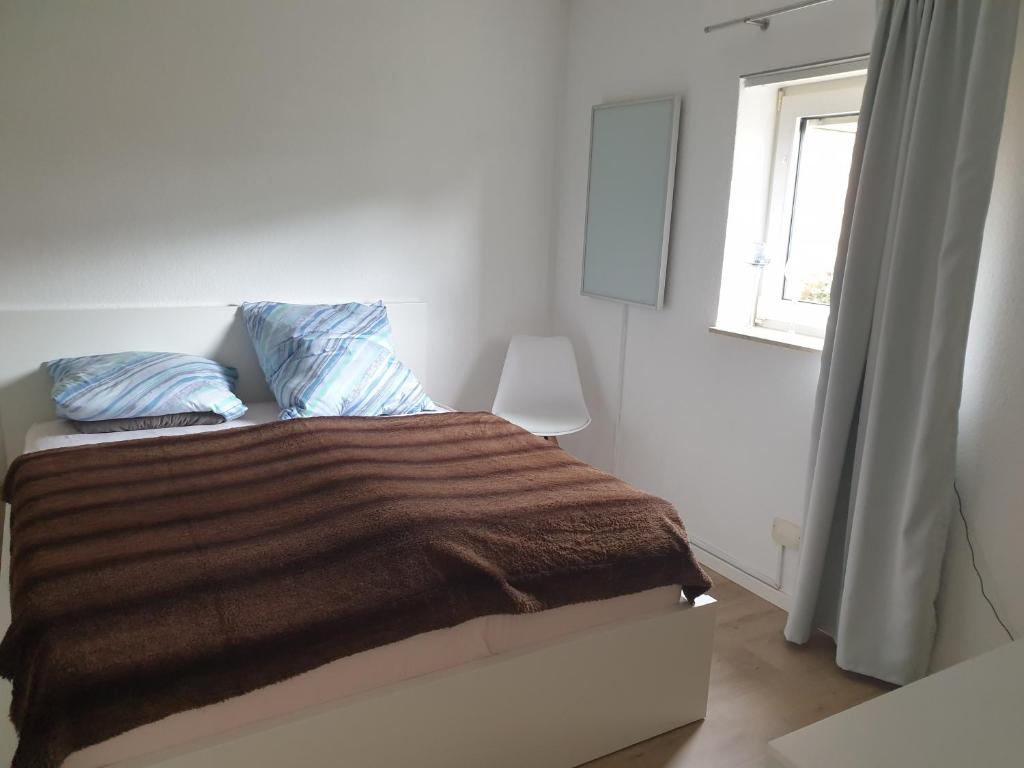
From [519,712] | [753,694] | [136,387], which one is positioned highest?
[136,387]

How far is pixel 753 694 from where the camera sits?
230 cm

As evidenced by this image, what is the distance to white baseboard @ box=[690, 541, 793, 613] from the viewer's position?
2.80m

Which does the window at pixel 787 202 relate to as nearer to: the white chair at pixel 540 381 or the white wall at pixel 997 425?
the white wall at pixel 997 425

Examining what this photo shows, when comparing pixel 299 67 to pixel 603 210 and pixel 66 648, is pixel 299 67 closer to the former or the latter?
pixel 603 210

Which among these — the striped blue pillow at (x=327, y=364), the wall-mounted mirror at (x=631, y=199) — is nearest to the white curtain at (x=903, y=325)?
the wall-mounted mirror at (x=631, y=199)

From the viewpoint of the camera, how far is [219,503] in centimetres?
202

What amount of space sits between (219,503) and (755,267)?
2074mm

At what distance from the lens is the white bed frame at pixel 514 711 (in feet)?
5.13

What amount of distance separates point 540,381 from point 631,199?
90 cm

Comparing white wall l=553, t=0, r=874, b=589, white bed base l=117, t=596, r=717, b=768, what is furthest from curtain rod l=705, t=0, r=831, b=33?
white bed base l=117, t=596, r=717, b=768

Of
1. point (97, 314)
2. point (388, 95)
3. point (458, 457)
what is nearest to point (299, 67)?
point (388, 95)

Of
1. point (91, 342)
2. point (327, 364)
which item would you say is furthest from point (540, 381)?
point (91, 342)

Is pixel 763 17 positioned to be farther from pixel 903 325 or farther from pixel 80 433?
pixel 80 433

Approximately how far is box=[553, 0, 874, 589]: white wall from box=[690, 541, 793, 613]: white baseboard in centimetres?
5
